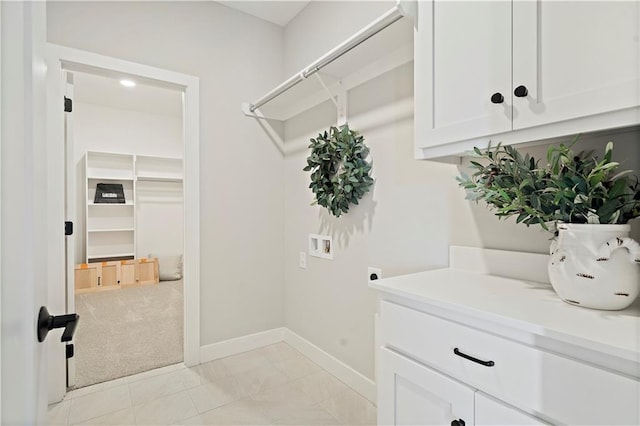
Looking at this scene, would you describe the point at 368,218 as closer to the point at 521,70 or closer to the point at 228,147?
the point at 521,70

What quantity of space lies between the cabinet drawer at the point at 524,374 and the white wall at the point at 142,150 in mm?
5098

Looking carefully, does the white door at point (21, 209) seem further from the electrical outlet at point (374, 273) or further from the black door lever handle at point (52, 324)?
the electrical outlet at point (374, 273)

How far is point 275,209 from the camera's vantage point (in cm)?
273

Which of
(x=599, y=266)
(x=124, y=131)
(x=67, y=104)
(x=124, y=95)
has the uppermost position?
(x=124, y=95)

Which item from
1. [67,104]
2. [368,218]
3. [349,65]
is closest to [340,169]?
[368,218]

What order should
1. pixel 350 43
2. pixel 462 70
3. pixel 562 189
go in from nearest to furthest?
pixel 562 189, pixel 462 70, pixel 350 43

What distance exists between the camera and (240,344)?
2.52 meters

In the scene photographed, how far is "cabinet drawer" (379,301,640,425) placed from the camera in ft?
2.07

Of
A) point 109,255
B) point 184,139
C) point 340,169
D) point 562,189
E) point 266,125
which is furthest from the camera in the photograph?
point 109,255

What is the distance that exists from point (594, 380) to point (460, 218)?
84 centimetres

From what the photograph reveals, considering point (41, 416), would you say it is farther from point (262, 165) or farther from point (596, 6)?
point (262, 165)

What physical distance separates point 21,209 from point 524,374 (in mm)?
1037

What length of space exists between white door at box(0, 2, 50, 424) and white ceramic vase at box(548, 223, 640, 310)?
1127mm

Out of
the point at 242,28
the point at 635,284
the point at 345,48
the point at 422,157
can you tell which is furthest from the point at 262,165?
the point at 635,284
